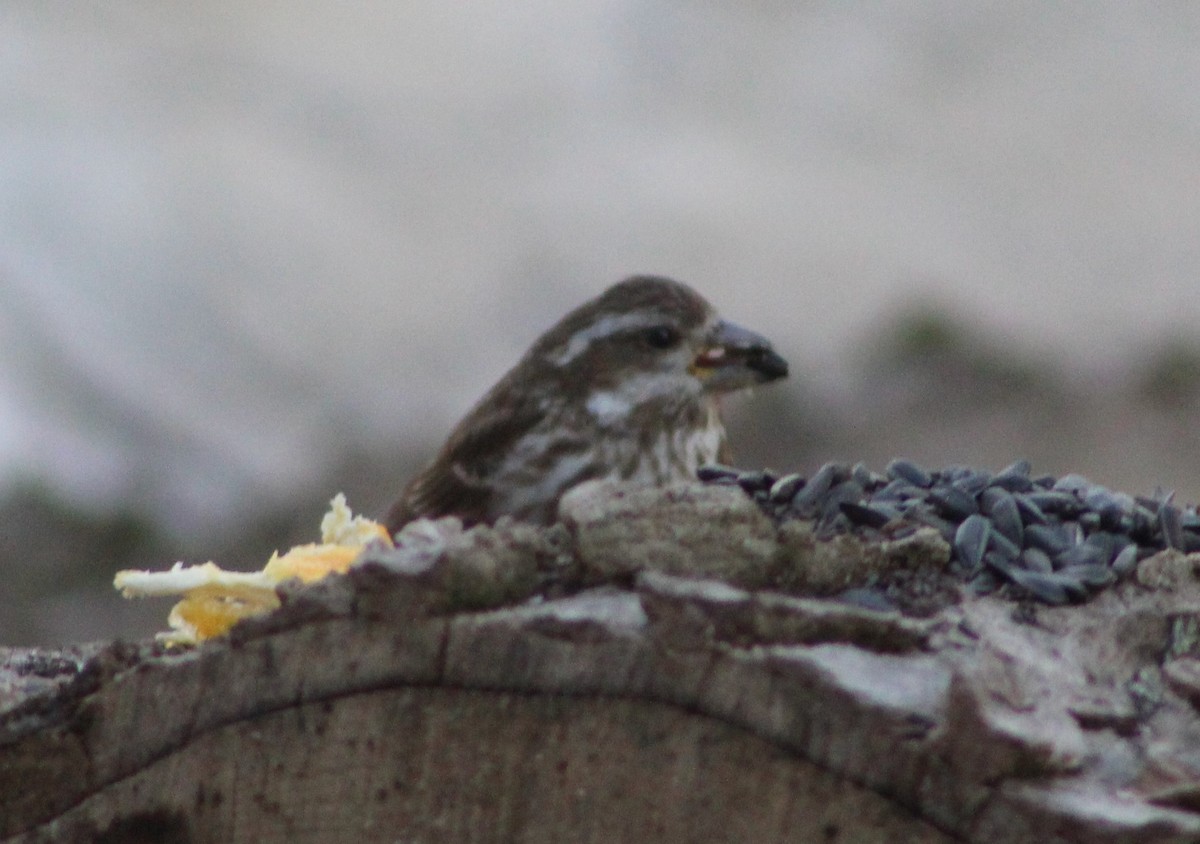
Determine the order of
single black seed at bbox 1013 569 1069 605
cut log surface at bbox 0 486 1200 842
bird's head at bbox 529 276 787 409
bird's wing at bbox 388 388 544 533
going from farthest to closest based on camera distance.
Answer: bird's head at bbox 529 276 787 409
bird's wing at bbox 388 388 544 533
single black seed at bbox 1013 569 1069 605
cut log surface at bbox 0 486 1200 842

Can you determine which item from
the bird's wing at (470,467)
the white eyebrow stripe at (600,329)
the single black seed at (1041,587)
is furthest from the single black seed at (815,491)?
the white eyebrow stripe at (600,329)

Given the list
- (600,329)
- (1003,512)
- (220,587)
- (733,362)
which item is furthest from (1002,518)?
(600,329)

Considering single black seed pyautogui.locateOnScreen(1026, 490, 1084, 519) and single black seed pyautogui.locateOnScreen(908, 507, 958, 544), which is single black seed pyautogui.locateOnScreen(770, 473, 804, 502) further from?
single black seed pyautogui.locateOnScreen(1026, 490, 1084, 519)

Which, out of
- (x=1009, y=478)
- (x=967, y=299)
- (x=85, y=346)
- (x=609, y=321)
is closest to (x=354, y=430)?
(x=85, y=346)

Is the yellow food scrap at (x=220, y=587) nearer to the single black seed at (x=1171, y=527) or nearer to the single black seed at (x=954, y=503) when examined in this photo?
the single black seed at (x=954, y=503)

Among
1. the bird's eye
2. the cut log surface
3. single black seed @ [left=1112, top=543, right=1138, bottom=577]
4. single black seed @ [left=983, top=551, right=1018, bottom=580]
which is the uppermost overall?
the bird's eye

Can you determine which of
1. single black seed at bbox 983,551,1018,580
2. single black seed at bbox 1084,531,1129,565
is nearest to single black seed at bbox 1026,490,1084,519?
single black seed at bbox 1084,531,1129,565

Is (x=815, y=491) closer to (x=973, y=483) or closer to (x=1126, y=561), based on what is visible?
(x=973, y=483)
